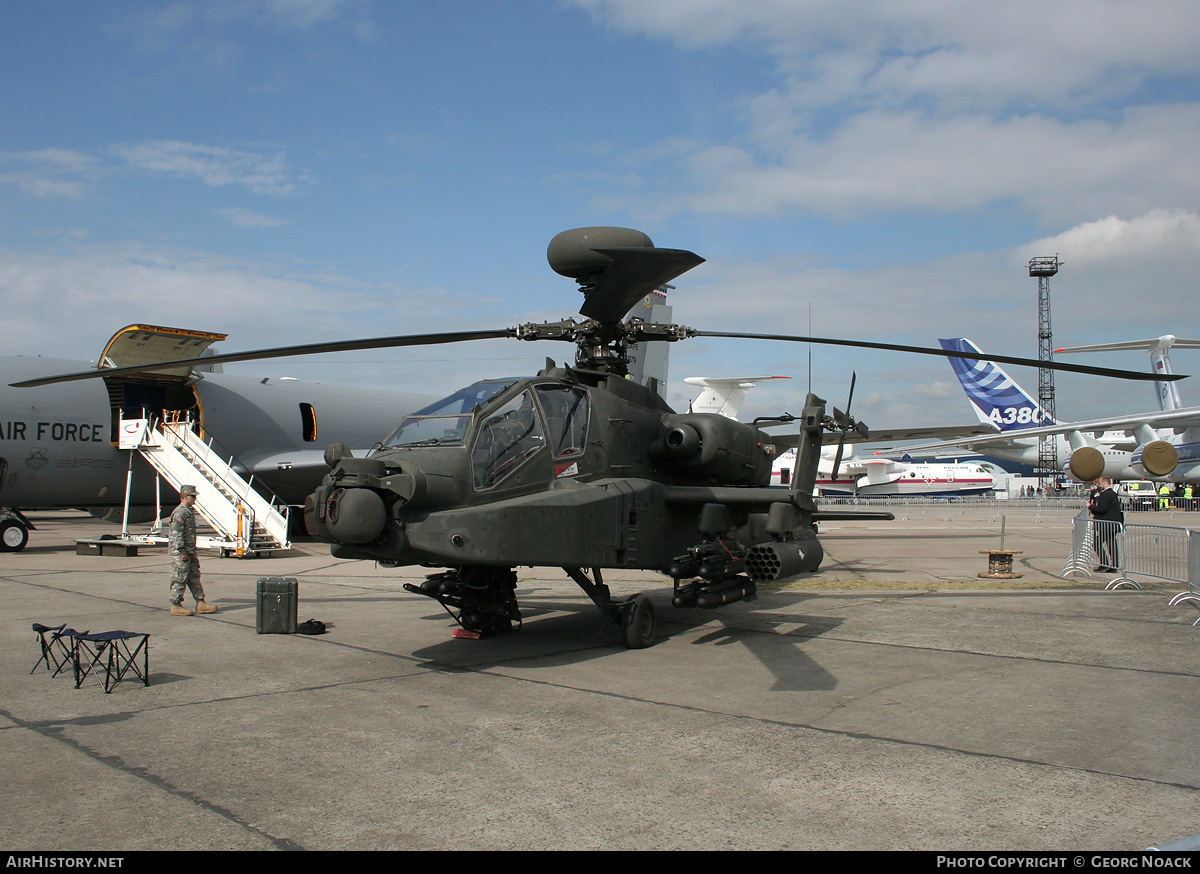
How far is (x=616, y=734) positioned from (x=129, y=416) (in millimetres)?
17557

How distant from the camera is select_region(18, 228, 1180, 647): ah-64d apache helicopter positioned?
264 inches

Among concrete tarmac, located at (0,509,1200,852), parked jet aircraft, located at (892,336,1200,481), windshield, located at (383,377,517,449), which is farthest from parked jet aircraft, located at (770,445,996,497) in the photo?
windshield, located at (383,377,517,449)

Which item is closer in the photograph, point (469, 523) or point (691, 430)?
point (469, 523)

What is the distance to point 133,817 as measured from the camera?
4051 mm

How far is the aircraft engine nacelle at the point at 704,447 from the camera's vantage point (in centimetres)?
942

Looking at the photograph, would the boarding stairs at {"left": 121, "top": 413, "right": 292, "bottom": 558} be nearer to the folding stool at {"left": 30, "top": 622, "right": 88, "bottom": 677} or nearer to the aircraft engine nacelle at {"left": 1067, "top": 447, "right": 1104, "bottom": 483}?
the folding stool at {"left": 30, "top": 622, "right": 88, "bottom": 677}

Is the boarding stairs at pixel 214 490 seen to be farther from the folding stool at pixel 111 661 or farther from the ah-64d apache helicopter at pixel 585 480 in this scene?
the ah-64d apache helicopter at pixel 585 480

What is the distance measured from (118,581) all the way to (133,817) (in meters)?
10.7

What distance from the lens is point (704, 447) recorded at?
9.46 m

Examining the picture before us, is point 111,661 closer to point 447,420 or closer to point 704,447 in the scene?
point 447,420

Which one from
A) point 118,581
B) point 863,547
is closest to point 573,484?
point 118,581

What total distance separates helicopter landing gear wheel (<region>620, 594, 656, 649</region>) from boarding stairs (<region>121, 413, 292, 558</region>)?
11.3m
